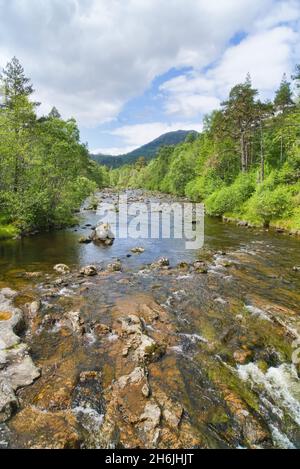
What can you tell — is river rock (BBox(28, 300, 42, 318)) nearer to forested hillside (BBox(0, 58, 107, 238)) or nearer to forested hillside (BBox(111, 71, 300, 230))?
forested hillside (BBox(0, 58, 107, 238))

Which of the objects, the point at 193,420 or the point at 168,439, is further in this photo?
the point at 193,420

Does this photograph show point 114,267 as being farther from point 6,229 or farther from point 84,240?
point 6,229

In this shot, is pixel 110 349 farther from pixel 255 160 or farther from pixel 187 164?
pixel 187 164

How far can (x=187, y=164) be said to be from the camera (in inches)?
2817

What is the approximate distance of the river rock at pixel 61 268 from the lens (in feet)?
51.8

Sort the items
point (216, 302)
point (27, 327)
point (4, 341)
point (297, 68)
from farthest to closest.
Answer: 1. point (297, 68)
2. point (216, 302)
3. point (27, 327)
4. point (4, 341)

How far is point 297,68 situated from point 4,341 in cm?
3150

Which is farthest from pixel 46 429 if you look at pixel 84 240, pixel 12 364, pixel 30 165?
pixel 30 165

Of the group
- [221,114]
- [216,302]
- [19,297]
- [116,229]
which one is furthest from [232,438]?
[221,114]

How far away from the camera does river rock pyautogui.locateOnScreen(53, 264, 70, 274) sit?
1580 cm

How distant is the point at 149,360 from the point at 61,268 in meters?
9.70

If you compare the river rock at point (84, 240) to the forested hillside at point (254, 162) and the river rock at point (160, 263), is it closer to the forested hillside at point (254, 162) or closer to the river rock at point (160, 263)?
the river rock at point (160, 263)

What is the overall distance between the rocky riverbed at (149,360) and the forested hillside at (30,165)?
10706mm

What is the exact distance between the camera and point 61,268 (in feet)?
52.9
